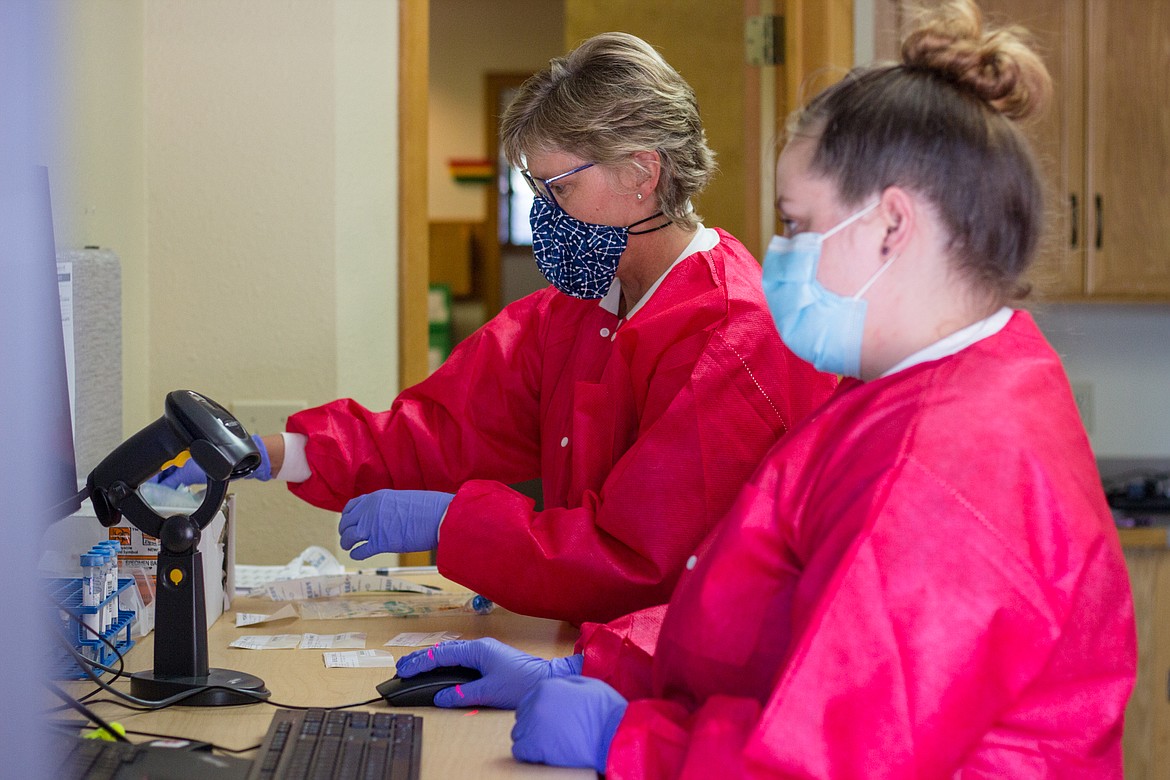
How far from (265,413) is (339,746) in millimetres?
1404

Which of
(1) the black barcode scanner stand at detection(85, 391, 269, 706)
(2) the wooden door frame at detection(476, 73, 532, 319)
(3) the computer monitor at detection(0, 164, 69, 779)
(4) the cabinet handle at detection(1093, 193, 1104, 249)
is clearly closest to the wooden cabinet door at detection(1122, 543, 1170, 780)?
(4) the cabinet handle at detection(1093, 193, 1104, 249)

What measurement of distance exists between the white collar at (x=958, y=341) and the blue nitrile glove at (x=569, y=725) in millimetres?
363

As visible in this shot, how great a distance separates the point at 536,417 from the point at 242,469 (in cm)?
70

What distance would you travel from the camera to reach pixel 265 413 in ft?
7.45

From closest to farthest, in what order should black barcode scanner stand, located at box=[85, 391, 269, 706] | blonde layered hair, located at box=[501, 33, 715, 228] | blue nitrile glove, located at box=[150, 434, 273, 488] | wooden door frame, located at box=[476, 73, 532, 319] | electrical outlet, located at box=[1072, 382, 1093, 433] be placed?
black barcode scanner stand, located at box=[85, 391, 269, 706] → blonde layered hair, located at box=[501, 33, 715, 228] → blue nitrile glove, located at box=[150, 434, 273, 488] → electrical outlet, located at box=[1072, 382, 1093, 433] → wooden door frame, located at box=[476, 73, 532, 319]

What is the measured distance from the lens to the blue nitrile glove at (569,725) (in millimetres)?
949

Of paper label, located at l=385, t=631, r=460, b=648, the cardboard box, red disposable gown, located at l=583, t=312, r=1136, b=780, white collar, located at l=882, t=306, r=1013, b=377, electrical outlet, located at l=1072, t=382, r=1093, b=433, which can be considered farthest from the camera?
electrical outlet, located at l=1072, t=382, r=1093, b=433

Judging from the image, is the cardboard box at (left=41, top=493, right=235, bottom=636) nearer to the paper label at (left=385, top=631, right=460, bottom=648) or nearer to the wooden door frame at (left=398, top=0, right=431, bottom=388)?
the paper label at (left=385, top=631, right=460, bottom=648)

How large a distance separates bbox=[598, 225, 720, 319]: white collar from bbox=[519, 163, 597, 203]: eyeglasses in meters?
0.15

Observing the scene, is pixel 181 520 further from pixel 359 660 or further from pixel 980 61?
pixel 980 61

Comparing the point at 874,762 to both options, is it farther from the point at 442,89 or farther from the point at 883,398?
the point at 442,89

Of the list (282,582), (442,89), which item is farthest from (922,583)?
(442,89)

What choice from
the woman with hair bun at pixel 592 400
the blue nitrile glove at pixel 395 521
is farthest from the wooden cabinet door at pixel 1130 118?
the blue nitrile glove at pixel 395 521

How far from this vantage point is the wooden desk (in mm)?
999
